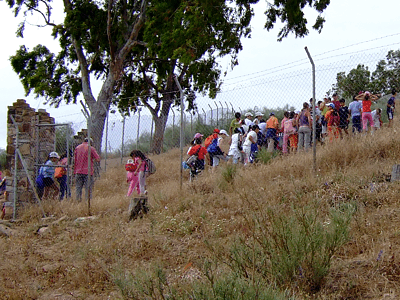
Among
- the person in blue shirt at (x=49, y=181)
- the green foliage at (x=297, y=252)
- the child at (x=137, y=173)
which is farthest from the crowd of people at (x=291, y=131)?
the green foliage at (x=297, y=252)

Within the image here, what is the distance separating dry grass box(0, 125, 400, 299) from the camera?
492 centimetres

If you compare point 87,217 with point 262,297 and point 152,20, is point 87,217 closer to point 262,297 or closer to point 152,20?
point 262,297

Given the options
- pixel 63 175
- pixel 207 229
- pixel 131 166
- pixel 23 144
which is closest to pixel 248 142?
pixel 131 166

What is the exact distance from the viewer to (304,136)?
1152 centimetres

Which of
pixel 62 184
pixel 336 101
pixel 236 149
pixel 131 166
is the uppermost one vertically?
pixel 336 101

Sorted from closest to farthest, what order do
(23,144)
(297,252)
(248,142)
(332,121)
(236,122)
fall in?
(297,252), (23,144), (332,121), (248,142), (236,122)

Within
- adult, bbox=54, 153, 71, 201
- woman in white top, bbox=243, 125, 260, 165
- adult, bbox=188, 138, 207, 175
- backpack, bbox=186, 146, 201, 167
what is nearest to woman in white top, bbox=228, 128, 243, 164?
woman in white top, bbox=243, 125, 260, 165

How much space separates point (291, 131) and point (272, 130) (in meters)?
0.88

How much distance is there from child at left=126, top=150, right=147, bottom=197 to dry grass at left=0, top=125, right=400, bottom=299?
3.35 feet

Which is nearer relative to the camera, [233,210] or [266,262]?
[266,262]

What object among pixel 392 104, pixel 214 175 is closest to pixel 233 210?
pixel 214 175

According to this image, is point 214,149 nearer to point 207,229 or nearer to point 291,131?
point 291,131

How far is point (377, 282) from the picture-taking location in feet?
14.4

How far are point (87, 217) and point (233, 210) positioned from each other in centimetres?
312
